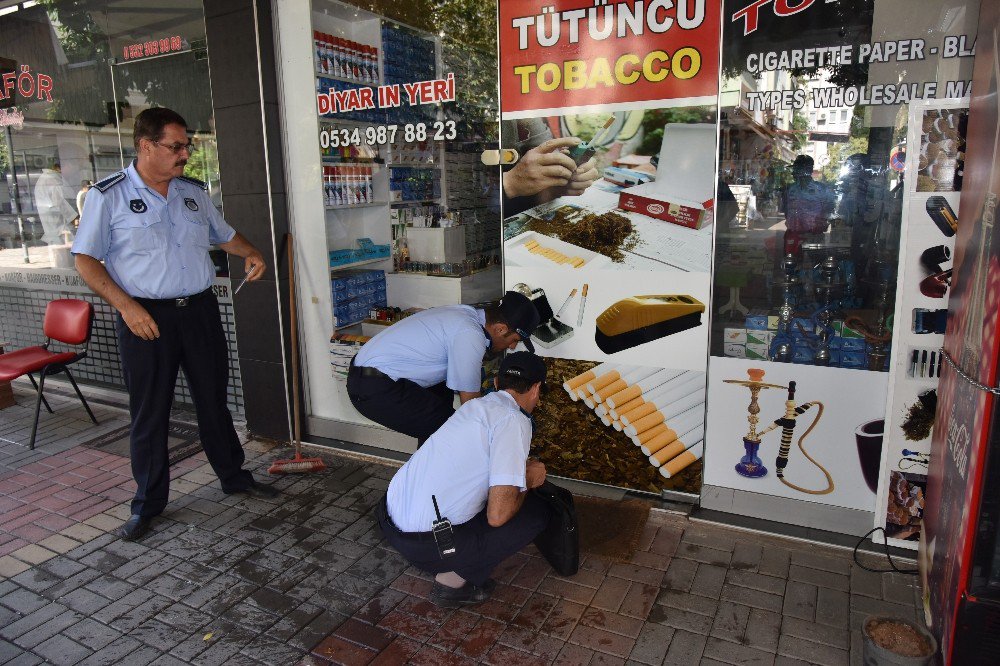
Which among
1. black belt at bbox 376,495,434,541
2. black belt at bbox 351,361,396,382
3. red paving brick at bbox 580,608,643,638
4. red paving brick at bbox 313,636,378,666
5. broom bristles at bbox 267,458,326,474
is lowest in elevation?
red paving brick at bbox 313,636,378,666

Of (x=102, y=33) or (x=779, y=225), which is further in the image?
(x=102, y=33)

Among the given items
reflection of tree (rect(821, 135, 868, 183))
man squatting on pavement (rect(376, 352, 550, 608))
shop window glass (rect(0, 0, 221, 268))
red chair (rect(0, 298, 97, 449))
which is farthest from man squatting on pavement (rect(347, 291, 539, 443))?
red chair (rect(0, 298, 97, 449))

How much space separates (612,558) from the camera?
357cm

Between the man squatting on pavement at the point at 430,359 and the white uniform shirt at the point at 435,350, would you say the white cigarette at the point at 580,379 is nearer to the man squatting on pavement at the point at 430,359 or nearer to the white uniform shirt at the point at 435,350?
the man squatting on pavement at the point at 430,359

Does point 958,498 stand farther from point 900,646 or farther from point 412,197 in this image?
point 412,197

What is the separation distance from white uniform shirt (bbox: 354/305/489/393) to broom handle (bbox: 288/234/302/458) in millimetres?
1213

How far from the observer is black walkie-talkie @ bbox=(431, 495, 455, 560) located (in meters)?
2.92

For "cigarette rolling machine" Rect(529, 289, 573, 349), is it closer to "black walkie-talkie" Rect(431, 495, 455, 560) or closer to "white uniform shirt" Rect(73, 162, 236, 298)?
"black walkie-talkie" Rect(431, 495, 455, 560)

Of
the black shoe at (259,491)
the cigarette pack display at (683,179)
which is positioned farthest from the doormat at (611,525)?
the black shoe at (259,491)

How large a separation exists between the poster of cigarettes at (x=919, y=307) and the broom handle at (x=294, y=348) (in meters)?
3.69

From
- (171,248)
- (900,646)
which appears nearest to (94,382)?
(171,248)

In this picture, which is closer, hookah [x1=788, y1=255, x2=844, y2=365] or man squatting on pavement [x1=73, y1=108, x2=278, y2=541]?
hookah [x1=788, y1=255, x2=844, y2=365]

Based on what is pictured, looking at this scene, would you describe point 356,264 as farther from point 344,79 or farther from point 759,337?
point 759,337

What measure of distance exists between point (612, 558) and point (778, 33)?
2.75m
